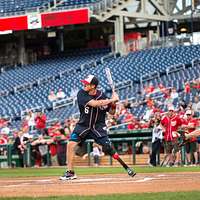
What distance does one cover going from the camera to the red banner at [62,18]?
3766cm

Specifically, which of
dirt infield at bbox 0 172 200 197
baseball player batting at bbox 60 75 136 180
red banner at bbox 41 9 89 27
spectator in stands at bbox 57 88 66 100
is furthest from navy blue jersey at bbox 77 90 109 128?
red banner at bbox 41 9 89 27

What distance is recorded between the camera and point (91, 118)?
41.1ft

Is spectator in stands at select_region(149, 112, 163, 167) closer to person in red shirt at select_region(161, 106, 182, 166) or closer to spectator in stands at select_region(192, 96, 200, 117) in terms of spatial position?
person in red shirt at select_region(161, 106, 182, 166)

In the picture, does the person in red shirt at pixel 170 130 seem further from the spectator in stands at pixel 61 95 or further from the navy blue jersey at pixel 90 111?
the spectator in stands at pixel 61 95

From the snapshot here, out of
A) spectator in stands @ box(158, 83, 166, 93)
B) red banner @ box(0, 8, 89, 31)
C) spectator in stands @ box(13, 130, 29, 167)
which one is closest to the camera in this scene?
spectator in stands @ box(13, 130, 29, 167)

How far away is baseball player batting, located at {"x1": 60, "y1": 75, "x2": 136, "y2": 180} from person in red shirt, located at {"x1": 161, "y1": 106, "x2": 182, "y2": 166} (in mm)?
7492

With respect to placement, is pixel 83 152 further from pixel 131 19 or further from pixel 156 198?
pixel 131 19

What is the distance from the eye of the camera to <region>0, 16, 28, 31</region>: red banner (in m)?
39.0

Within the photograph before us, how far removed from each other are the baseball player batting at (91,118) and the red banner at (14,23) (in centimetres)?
2678

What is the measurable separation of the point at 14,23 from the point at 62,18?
9.59ft

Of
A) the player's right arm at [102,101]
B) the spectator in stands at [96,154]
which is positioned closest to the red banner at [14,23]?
the spectator in stands at [96,154]

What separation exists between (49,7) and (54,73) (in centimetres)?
373

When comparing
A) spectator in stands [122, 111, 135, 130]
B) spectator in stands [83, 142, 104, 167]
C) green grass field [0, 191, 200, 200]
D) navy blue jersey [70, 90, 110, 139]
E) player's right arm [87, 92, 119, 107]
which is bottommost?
spectator in stands [83, 142, 104, 167]

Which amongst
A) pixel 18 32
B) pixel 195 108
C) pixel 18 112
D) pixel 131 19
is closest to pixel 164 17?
pixel 131 19
